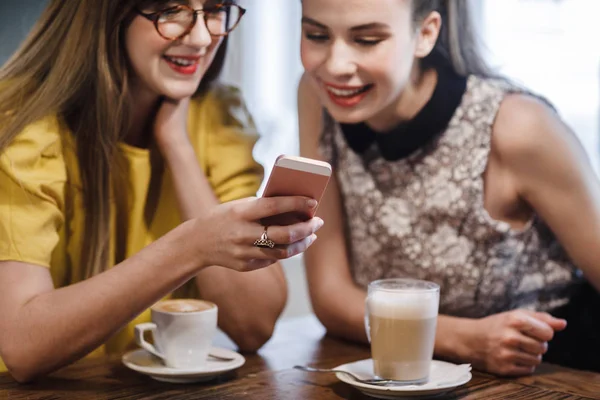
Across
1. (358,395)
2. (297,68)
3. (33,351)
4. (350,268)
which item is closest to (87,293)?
(33,351)

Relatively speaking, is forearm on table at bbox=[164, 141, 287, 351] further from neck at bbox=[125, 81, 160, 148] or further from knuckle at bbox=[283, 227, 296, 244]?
knuckle at bbox=[283, 227, 296, 244]

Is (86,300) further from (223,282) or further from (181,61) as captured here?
(181,61)

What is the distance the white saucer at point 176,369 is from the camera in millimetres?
1075

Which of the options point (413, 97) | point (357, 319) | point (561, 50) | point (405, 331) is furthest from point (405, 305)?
point (561, 50)

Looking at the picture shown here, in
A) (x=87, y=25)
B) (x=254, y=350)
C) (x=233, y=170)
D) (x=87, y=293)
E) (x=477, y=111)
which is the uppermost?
(x=87, y=25)

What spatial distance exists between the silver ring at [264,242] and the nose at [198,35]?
1.45 feet

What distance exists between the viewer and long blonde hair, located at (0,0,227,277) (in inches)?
48.2

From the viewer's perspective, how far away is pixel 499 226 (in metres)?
1.41

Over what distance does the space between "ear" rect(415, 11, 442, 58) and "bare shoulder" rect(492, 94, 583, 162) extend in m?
0.17

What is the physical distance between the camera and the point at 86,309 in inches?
42.1

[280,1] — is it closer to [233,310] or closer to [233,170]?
[233,170]

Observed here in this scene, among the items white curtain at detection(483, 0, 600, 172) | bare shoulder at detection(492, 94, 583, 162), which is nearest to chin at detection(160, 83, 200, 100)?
bare shoulder at detection(492, 94, 583, 162)

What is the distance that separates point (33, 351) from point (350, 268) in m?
0.69

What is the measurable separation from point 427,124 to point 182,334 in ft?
2.06
